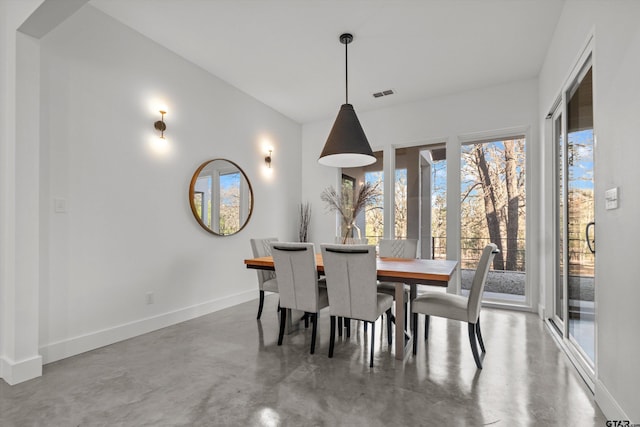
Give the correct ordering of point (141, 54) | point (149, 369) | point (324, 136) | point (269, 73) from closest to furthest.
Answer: point (149, 369) → point (141, 54) → point (269, 73) → point (324, 136)

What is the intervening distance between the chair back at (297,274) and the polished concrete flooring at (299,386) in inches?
16.3

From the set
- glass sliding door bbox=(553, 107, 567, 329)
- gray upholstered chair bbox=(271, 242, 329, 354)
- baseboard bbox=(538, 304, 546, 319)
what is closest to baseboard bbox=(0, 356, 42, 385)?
gray upholstered chair bbox=(271, 242, 329, 354)

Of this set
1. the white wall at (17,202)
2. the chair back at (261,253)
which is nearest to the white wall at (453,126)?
the chair back at (261,253)

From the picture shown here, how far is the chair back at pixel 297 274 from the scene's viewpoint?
2.65 meters

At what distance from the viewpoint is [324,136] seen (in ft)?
18.4

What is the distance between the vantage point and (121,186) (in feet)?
9.91

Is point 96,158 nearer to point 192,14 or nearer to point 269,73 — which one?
point 192,14

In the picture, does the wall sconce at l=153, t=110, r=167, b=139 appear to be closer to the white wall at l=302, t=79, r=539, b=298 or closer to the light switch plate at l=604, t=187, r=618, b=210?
the white wall at l=302, t=79, r=539, b=298

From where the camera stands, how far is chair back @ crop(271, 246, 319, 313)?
2646 mm

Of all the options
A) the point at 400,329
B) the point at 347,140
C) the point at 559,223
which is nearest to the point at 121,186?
the point at 347,140

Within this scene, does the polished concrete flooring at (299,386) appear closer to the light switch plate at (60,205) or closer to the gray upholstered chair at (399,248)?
the gray upholstered chair at (399,248)

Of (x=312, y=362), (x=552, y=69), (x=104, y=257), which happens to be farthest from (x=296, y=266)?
(x=552, y=69)

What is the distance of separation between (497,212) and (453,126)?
135 cm

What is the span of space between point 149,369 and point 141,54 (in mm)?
2962
